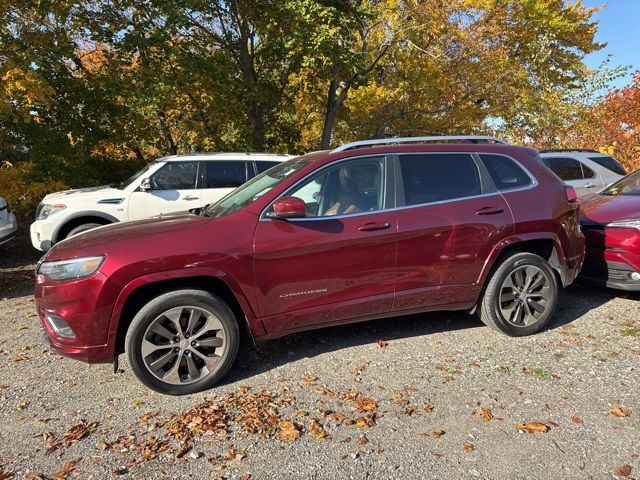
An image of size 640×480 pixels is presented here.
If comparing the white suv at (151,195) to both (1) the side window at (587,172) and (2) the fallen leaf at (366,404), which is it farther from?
(1) the side window at (587,172)

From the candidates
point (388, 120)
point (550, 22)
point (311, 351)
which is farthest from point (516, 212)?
point (550, 22)

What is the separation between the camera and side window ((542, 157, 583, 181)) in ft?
29.7

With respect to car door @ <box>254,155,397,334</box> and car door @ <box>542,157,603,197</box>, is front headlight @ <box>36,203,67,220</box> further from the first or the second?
car door @ <box>542,157,603,197</box>

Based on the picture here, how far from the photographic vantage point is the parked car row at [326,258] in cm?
352

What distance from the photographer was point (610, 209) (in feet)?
18.7

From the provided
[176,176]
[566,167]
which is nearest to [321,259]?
[176,176]

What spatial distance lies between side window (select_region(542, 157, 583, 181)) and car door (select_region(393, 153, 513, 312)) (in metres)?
5.43

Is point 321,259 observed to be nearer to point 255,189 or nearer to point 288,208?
point 288,208

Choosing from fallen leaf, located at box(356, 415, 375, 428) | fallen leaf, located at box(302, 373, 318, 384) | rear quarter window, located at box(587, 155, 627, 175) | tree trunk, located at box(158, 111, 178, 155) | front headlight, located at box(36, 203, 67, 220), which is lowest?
fallen leaf, located at box(356, 415, 375, 428)

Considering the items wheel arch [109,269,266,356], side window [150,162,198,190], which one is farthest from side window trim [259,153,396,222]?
side window [150,162,198,190]

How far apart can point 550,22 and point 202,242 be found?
22.4 metres

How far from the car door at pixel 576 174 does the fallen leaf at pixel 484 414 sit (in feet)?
23.0

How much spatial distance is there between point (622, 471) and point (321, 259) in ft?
7.64

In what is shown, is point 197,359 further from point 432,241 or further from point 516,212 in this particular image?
point 516,212
